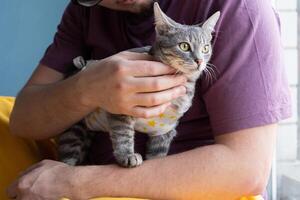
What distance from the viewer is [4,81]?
202 cm

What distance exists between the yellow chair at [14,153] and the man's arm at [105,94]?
0.07 meters

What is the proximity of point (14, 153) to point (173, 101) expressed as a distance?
44 centimetres

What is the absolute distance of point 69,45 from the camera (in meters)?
1.28

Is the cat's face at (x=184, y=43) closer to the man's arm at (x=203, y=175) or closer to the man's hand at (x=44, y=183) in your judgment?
the man's arm at (x=203, y=175)

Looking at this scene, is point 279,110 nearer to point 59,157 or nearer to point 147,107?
point 147,107

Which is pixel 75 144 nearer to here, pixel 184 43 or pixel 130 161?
pixel 130 161

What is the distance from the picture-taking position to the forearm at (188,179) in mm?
941

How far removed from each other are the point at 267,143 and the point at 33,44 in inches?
52.1

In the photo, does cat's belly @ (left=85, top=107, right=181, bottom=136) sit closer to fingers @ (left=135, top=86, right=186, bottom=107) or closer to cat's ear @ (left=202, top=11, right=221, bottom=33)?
fingers @ (left=135, top=86, right=186, bottom=107)

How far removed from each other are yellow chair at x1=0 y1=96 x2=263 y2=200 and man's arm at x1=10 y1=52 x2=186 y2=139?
0.22 ft

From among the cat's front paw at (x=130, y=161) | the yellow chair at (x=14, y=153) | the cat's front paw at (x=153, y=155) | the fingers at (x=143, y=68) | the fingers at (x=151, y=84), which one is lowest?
the yellow chair at (x=14, y=153)

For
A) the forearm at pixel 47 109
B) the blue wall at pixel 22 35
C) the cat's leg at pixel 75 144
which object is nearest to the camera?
the forearm at pixel 47 109

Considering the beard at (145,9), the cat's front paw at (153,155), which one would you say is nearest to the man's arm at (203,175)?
the cat's front paw at (153,155)

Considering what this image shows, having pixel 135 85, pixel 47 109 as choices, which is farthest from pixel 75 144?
pixel 135 85
